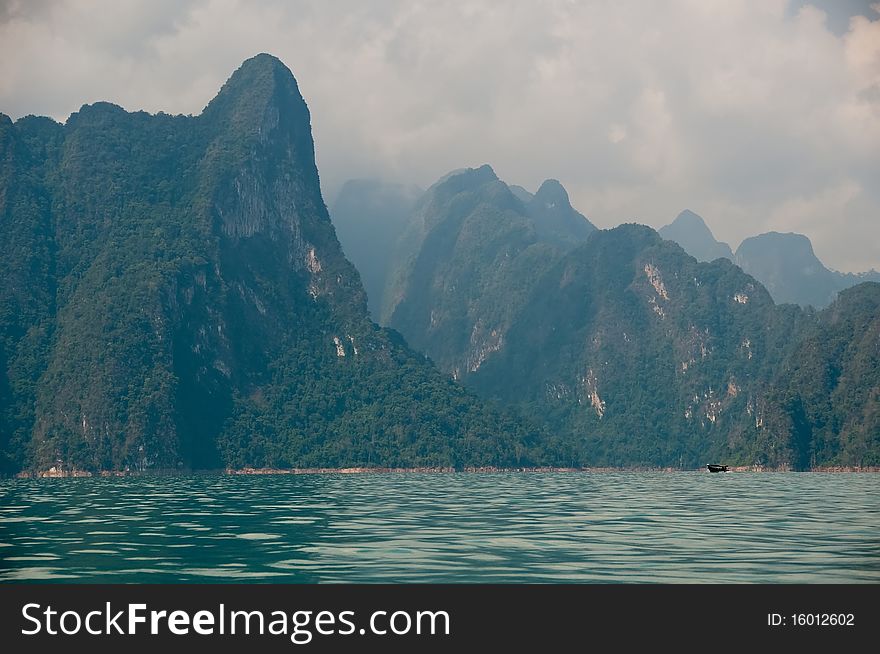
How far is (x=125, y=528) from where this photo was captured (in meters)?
66.8

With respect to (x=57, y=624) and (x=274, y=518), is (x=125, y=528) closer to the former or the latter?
(x=274, y=518)

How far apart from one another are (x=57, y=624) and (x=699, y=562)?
25.9 metres

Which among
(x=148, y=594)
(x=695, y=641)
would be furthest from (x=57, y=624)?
(x=695, y=641)

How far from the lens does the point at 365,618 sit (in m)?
31.5

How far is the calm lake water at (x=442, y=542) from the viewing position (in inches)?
1724

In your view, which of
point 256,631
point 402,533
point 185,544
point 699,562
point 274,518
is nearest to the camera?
point 256,631

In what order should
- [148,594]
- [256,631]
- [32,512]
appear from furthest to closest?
[32,512] < [148,594] < [256,631]

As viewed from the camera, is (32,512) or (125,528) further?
(32,512)

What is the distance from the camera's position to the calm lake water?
4378cm

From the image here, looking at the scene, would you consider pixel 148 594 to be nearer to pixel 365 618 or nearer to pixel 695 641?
pixel 365 618

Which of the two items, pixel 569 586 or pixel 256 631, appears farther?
pixel 569 586

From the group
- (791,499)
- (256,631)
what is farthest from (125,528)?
(791,499)

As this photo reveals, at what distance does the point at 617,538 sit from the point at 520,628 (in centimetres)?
2774

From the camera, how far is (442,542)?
56656 millimetres
